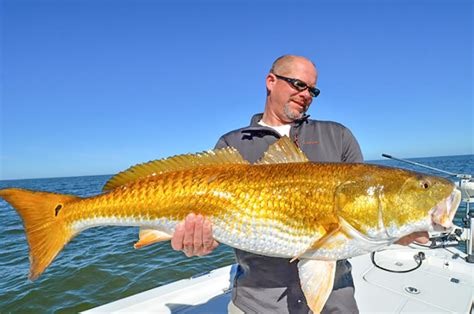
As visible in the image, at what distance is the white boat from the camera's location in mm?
4141

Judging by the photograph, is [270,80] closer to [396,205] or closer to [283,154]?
[283,154]

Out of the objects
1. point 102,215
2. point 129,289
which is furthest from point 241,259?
point 129,289

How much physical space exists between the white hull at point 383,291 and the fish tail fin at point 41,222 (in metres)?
2.09

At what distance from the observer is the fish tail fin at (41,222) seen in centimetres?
235

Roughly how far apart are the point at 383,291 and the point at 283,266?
2.96 metres

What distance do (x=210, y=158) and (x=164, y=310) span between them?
9.32 ft

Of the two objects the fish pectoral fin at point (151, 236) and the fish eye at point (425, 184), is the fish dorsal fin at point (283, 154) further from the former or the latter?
the fish pectoral fin at point (151, 236)

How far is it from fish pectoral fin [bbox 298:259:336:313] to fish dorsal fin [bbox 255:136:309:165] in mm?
824

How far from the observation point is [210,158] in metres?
2.53

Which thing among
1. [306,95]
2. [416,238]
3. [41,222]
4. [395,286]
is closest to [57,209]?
[41,222]

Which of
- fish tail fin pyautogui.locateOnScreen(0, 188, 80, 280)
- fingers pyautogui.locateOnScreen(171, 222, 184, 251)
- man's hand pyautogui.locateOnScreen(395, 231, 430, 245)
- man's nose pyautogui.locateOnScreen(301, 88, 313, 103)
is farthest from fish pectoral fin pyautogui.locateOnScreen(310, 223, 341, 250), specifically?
fish tail fin pyautogui.locateOnScreen(0, 188, 80, 280)

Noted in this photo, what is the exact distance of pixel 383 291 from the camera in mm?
4547

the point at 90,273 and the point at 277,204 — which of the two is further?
the point at 90,273

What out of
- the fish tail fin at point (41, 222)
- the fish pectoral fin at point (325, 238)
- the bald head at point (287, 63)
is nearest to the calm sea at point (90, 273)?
the fish tail fin at point (41, 222)
